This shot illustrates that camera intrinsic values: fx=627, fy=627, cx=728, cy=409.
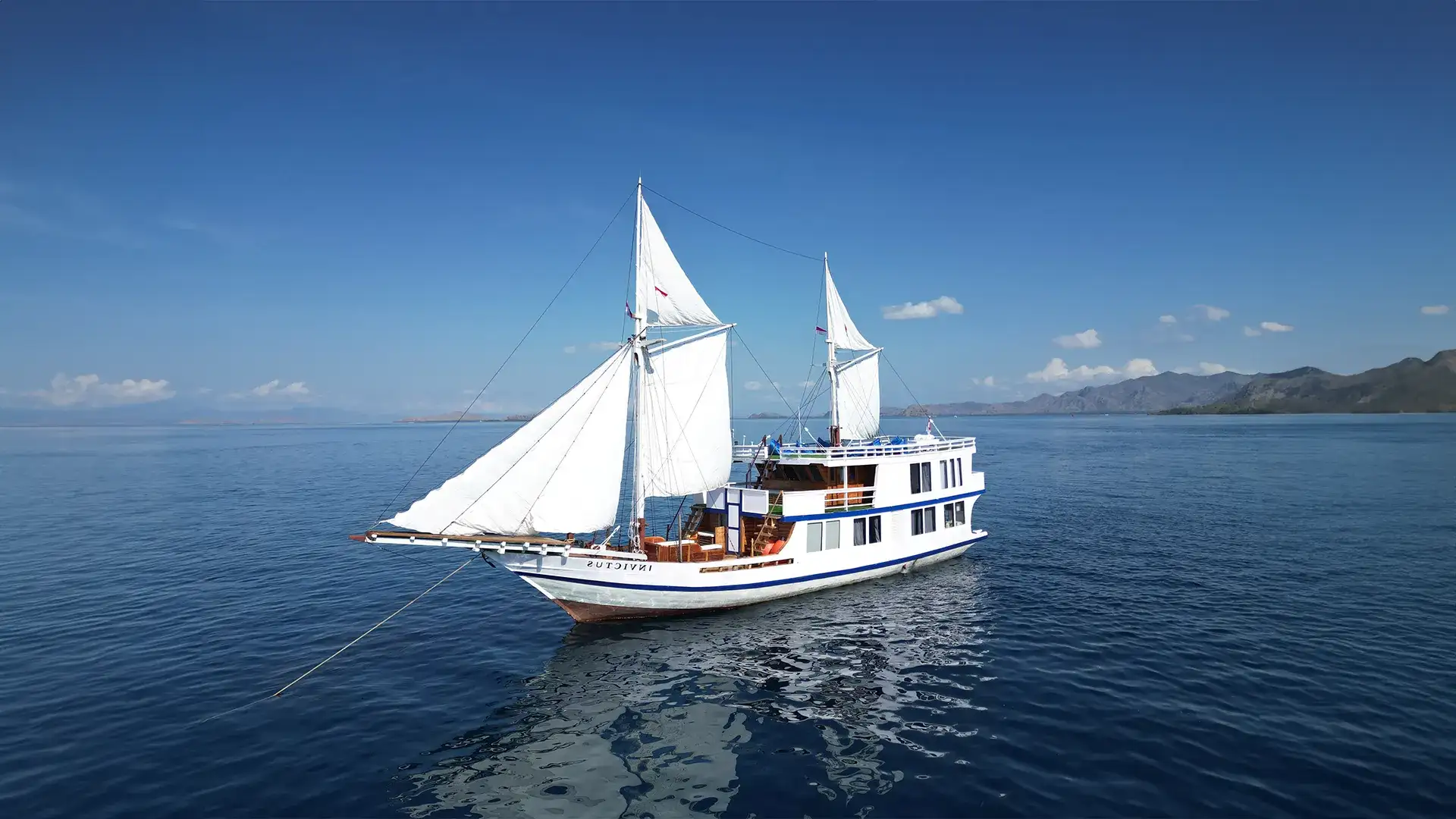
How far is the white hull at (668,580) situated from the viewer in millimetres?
25156

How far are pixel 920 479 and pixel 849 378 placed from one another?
462 inches

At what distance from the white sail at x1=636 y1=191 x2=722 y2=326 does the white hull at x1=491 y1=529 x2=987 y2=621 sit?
11410 mm

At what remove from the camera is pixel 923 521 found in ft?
115

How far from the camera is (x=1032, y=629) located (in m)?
25.4

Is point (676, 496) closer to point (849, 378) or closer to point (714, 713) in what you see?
point (714, 713)

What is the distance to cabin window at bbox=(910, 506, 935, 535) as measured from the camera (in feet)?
113

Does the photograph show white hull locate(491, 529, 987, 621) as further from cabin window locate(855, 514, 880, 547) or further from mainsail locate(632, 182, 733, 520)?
mainsail locate(632, 182, 733, 520)

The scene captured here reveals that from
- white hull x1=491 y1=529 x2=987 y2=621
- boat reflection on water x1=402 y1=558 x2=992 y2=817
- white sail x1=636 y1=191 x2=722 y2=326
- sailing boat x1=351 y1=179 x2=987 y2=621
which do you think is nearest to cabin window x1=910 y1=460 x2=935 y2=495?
sailing boat x1=351 y1=179 x2=987 y2=621

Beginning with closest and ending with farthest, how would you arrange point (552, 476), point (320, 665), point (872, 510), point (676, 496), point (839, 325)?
1. point (320, 665)
2. point (552, 476)
3. point (676, 496)
4. point (872, 510)
5. point (839, 325)

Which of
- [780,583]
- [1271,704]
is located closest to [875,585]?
[780,583]

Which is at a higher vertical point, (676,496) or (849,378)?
(849,378)

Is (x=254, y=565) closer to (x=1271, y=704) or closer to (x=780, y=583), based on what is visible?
(x=780, y=583)

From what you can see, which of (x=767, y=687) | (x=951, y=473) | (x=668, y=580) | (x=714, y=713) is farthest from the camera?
(x=951, y=473)

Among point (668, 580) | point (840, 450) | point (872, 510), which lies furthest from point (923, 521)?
point (668, 580)
